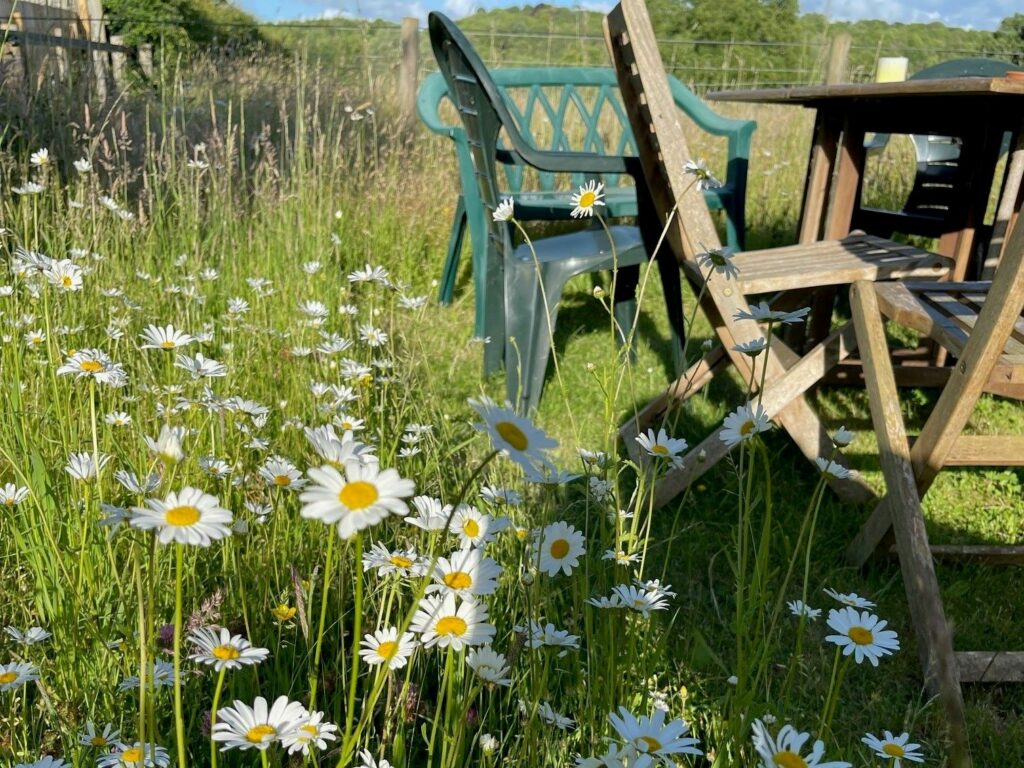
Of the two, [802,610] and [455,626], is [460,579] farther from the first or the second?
[802,610]

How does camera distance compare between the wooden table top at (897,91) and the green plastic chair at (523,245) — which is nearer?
the wooden table top at (897,91)

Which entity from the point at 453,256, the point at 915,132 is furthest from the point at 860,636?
the point at 453,256

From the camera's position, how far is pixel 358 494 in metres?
0.58

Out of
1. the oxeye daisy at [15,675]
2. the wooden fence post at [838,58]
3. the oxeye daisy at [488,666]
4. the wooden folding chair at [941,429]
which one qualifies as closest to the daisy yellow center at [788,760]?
the oxeye daisy at [488,666]

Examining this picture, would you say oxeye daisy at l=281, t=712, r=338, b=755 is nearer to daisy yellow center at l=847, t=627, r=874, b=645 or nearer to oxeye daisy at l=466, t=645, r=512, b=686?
oxeye daisy at l=466, t=645, r=512, b=686

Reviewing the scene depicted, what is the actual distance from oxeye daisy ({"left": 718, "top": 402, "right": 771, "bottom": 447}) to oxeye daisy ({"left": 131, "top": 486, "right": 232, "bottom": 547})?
0.57 metres

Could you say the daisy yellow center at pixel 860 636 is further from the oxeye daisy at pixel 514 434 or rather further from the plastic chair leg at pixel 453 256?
the plastic chair leg at pixel 453 256

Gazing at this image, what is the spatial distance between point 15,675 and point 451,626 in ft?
1.62

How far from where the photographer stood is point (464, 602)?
0.93 meters

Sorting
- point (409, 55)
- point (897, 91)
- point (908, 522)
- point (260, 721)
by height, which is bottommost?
point (908, 522)

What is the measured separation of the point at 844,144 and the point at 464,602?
281cm

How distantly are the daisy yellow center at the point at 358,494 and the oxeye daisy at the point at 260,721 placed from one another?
27 cm

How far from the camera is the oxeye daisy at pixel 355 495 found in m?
0.54

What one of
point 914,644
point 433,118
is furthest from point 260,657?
point 433,118
